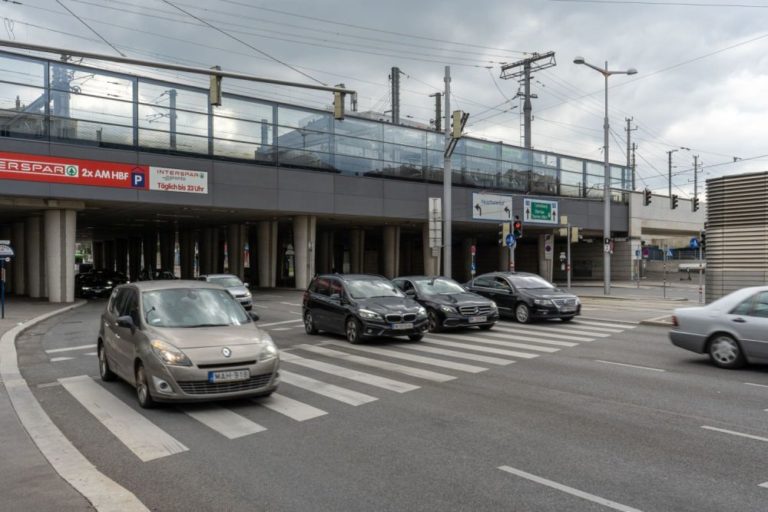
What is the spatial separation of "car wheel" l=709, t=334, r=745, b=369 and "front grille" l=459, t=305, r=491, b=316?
20.0 ft

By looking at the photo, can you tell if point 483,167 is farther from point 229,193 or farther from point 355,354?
point 355,354

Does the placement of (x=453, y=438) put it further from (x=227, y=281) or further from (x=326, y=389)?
(x=227, y=281)

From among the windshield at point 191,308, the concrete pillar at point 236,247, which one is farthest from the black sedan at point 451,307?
the concrete pillar at point 236,247

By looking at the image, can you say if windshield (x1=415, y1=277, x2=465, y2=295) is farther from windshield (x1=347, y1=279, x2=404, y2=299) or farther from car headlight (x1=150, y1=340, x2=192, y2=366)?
car headlight (x1=150, y1=340, x2=192, y2=366)

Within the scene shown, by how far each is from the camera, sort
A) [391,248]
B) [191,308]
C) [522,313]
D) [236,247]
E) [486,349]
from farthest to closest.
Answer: [391,248] < [236,247] < [522,313] < [486,349] < [191,308]

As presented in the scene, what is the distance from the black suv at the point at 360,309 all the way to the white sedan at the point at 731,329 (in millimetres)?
5447

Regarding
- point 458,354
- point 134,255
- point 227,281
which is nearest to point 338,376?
point 458,354

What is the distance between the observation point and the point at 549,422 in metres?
6.73

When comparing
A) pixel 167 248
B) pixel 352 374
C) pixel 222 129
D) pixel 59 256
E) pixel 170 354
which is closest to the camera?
pixel 170 354

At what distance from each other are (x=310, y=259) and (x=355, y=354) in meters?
27.0

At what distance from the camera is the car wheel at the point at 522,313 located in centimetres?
1772

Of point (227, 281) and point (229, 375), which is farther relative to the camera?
point (227, 281)

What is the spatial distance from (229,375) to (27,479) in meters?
2.42

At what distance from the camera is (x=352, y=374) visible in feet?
32.2
